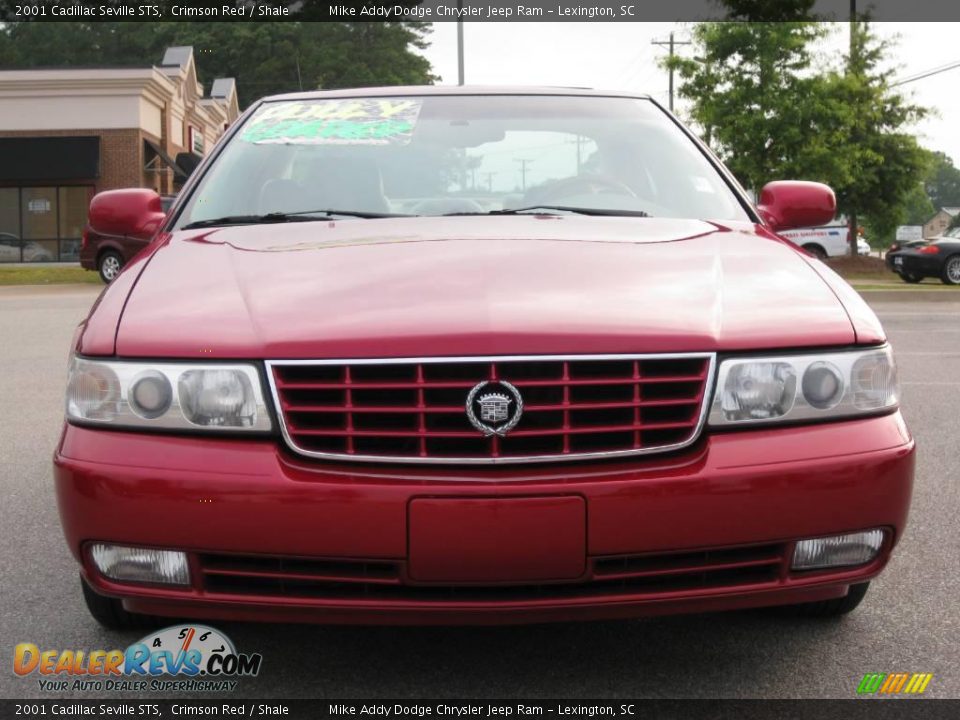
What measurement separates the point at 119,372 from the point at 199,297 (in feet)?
0.95

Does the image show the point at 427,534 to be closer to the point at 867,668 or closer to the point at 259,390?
the point at 259,390

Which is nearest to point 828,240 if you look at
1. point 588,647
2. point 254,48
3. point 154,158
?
point 154,158

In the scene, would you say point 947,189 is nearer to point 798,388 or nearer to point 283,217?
point 283,217

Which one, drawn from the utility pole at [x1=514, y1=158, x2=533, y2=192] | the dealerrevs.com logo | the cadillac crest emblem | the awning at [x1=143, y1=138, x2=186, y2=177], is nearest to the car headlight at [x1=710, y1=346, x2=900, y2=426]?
the cadillac crest emblem

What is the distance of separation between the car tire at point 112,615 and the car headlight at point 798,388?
1602 mm

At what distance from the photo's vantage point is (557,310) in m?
2.52

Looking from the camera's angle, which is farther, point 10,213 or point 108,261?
→ point 10,213

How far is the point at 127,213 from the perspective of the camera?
4.04 m

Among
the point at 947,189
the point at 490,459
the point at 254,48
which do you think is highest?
the point at 254,48

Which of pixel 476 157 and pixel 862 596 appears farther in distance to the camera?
pixel 476 157

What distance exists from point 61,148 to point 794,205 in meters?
35.6

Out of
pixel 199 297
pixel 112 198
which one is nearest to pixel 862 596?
pixel 199 297

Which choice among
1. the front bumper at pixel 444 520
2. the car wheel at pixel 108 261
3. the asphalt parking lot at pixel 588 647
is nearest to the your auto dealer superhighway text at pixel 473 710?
the asphalt parking lot at pixel 588 647

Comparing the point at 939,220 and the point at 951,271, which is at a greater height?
the point at 951,271
